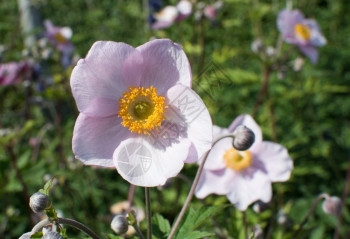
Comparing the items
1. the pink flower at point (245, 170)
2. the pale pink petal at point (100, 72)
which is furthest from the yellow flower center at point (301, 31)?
the pale pink petal at point (100, 72)

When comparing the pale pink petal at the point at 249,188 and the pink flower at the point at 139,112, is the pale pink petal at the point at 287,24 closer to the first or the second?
the pale pink petal at the point at 249,188

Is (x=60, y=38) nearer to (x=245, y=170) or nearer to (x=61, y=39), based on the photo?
(x=61, y=39)

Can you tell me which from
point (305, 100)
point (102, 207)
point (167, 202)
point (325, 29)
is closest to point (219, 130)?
point (167, 202)

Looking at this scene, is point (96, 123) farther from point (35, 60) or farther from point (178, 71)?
point (35, 60)

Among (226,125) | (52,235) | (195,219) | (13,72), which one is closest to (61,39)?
(13,72)

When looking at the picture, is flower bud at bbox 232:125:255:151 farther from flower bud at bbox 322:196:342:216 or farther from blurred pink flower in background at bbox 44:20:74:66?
blurred pink flower in background at bbox 44:20:74:66

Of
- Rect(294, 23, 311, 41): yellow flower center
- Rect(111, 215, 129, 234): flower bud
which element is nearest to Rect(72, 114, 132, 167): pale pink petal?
Rect(111, 215, 129, 234): flower bud
